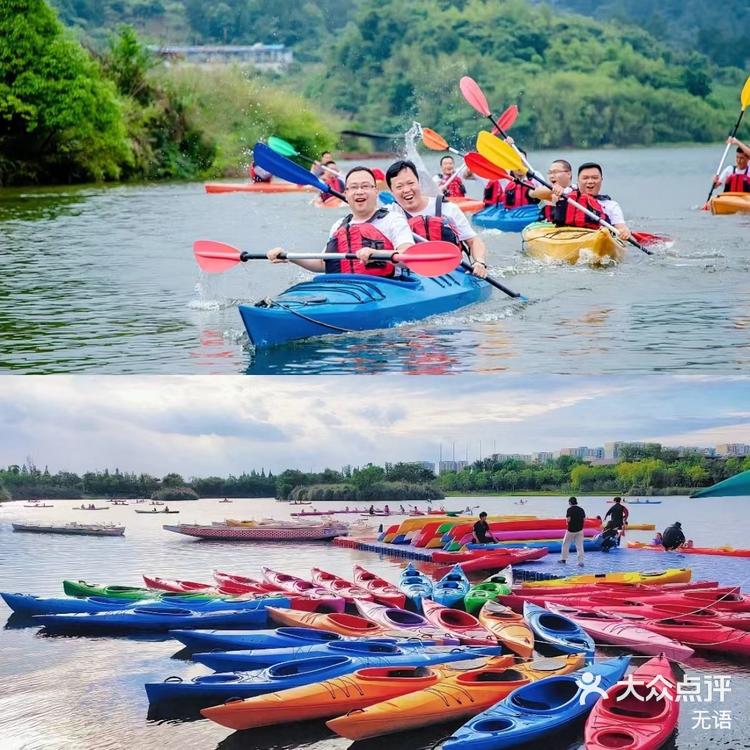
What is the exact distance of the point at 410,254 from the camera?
579 cm

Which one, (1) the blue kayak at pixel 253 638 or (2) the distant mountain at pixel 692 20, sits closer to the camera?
(1) the blue kayak at pixel 253 638

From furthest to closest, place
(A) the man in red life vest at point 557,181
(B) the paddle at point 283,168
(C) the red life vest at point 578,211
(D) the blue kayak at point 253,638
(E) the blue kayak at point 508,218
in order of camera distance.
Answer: (E) the blue kayak at point 508,218 < (A) the man in red life vest at point 557,181 < (C) the red life vest at point 578,211 < (B) the paddle at point 283,168 < (D) the blue kayak at point 253,638

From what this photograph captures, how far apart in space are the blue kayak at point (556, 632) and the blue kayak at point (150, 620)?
93 centimetres

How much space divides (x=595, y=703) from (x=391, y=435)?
1.18 metres

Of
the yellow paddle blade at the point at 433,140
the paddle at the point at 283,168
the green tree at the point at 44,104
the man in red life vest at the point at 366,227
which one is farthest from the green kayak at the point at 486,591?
the green tree at the point at 44,104

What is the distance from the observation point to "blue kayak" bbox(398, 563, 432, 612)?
196 inches

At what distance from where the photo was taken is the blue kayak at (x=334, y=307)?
5.88 metres

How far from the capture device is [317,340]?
617 centimetres

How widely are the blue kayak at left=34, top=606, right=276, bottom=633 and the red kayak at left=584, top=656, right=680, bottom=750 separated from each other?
1.31 m

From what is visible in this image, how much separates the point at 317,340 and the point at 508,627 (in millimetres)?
1962

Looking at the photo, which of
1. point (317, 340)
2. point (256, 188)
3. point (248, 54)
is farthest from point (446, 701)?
point (248, 54)

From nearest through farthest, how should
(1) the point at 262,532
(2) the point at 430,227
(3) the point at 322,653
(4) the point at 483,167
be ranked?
1. (3) the point at 322,653
2. (1) the point at 262,532
3. (2) the point at 430,227
4. (4) the point at 483,167

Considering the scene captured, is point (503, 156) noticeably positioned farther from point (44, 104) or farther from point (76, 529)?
point (44, 104)

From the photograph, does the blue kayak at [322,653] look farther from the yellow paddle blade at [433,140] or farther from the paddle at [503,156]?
the yellow paddle blade at [433,140]
